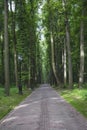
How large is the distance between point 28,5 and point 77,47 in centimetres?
1053

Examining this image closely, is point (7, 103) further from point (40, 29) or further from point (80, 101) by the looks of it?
point (40, 29)

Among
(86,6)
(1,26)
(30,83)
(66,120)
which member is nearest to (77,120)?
(66,120)

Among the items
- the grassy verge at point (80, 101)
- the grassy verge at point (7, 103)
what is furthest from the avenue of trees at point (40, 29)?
the grassy verge at point (80, 101)

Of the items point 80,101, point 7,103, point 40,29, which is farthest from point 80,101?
point 40,29

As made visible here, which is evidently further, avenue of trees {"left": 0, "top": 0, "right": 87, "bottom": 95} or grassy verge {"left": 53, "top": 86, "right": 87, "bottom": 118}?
avenue of trees {"left": 0, "top": 0, "right": 87, "bottom": 95}

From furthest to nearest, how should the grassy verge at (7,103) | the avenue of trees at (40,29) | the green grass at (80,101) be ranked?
the avenue of trees at (40,29), the green grass at (80,101), the grassy verge at (7,103)

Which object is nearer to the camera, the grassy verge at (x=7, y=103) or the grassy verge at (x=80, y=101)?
the grassy verge at (x=7, y=103)

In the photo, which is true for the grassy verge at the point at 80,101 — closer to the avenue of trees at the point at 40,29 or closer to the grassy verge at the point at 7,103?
the grassy verge at the point at 7,103

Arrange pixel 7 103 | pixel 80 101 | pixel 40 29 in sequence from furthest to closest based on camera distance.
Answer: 1. pixel 40 29
2. pixel 80 101
3. pixel 7 103

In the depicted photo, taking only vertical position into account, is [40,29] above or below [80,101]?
above

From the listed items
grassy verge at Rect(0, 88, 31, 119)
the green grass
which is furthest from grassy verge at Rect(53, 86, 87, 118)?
grassy verge at Rect(0, 88, 31, 119)

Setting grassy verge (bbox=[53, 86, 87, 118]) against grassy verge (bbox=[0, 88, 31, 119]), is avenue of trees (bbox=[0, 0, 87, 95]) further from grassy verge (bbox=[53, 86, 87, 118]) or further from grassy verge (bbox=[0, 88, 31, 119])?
grassy verge (bbox=[53, 86, 87, 118])

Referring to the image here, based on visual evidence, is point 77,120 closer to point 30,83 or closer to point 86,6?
point 86,6

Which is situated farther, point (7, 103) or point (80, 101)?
point (80, 101)
